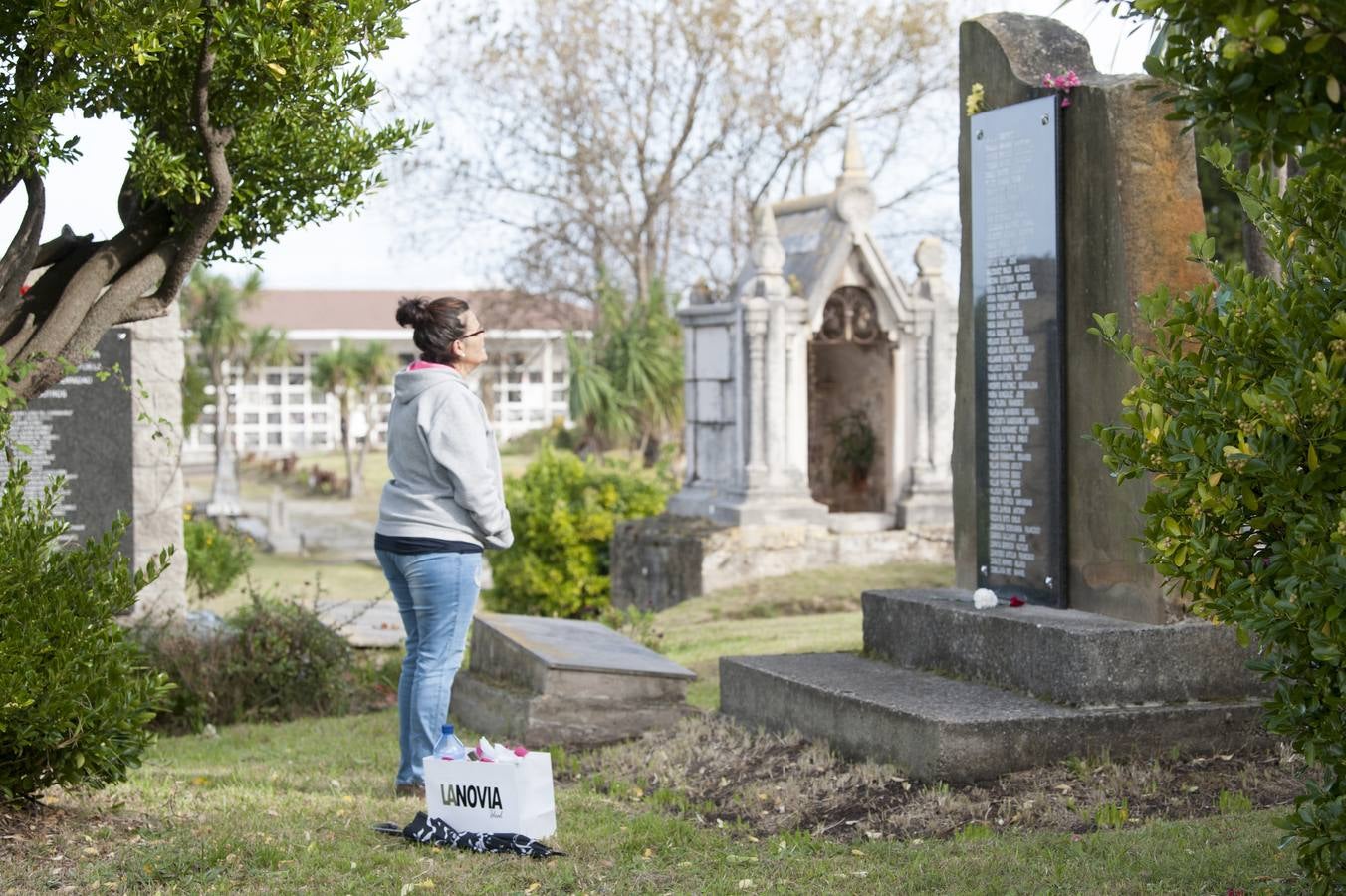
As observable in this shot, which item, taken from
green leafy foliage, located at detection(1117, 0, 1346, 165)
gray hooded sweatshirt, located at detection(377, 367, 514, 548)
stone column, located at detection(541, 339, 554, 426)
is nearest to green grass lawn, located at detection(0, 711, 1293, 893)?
gray hooded sweatshirt, located at detection(377, 367, 514, 548)

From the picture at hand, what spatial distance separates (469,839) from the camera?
202 inches

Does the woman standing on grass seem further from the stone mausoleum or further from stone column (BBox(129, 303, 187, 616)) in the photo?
the stone mausoleum

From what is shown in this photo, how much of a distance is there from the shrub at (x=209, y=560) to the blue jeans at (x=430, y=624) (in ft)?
26.8

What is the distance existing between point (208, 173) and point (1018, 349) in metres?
3.37

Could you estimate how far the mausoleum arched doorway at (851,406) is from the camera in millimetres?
15859

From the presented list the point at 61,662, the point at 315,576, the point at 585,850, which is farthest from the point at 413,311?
the point at 315,576

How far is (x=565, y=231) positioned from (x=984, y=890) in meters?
27.0

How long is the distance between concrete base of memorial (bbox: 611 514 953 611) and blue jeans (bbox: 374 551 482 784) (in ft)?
28.2

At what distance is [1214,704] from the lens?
233 inches

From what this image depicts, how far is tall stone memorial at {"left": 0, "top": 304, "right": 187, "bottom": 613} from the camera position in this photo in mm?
10398

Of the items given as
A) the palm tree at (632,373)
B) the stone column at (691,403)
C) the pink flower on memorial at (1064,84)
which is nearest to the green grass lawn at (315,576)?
the stone column at (691,403)

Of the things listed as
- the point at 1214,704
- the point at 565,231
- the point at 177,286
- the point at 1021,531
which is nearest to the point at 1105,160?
the point at 1021,531

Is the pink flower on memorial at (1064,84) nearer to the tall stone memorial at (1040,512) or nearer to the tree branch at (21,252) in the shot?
the tall stone memorial at (1040,512)

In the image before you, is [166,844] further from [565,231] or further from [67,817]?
[565,231]
